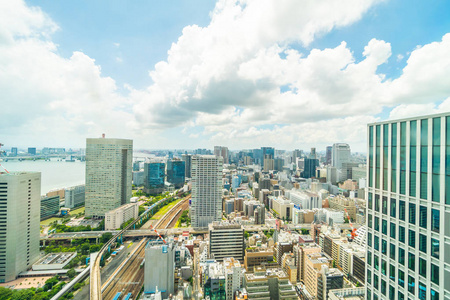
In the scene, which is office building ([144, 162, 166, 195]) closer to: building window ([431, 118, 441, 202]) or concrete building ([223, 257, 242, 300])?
concrete building ([223, 257, 242, 300])

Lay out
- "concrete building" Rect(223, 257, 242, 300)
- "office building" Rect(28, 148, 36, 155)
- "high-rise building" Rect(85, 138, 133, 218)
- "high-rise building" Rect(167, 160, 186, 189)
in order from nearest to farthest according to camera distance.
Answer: "concrete building" Rect(223, 257, 242, 300)
"high-rise building" Rect(85, 138, 133, 218)
"high-rise building" Rect(167, 160, 186, 189)
"office building" Rect(28, 148, 36, 155)

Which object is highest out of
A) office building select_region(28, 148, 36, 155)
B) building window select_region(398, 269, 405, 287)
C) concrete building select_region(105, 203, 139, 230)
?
office building select_region(28, 148, 36, 155)

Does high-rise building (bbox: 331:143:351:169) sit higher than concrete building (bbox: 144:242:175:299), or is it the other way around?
high-rise building (bbox: 331:143:351:169)

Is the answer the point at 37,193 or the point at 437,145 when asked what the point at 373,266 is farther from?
the point at 37,193

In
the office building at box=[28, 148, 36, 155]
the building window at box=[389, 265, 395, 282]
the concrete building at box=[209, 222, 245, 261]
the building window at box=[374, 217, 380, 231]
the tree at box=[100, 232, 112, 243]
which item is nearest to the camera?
the building window at box=[389, 265, 395, 282]

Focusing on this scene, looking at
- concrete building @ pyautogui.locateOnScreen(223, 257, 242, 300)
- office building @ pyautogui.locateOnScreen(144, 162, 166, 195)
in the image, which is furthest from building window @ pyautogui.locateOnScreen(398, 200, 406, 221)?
office building @ pyautogui.locateOnScreen(144, 162, 166, 195)

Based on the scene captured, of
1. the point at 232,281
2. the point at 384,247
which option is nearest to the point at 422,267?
the point at 384,247

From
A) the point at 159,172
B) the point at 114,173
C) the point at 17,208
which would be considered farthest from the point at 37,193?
the point at 159,172

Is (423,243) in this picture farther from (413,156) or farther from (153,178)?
(153,178)
